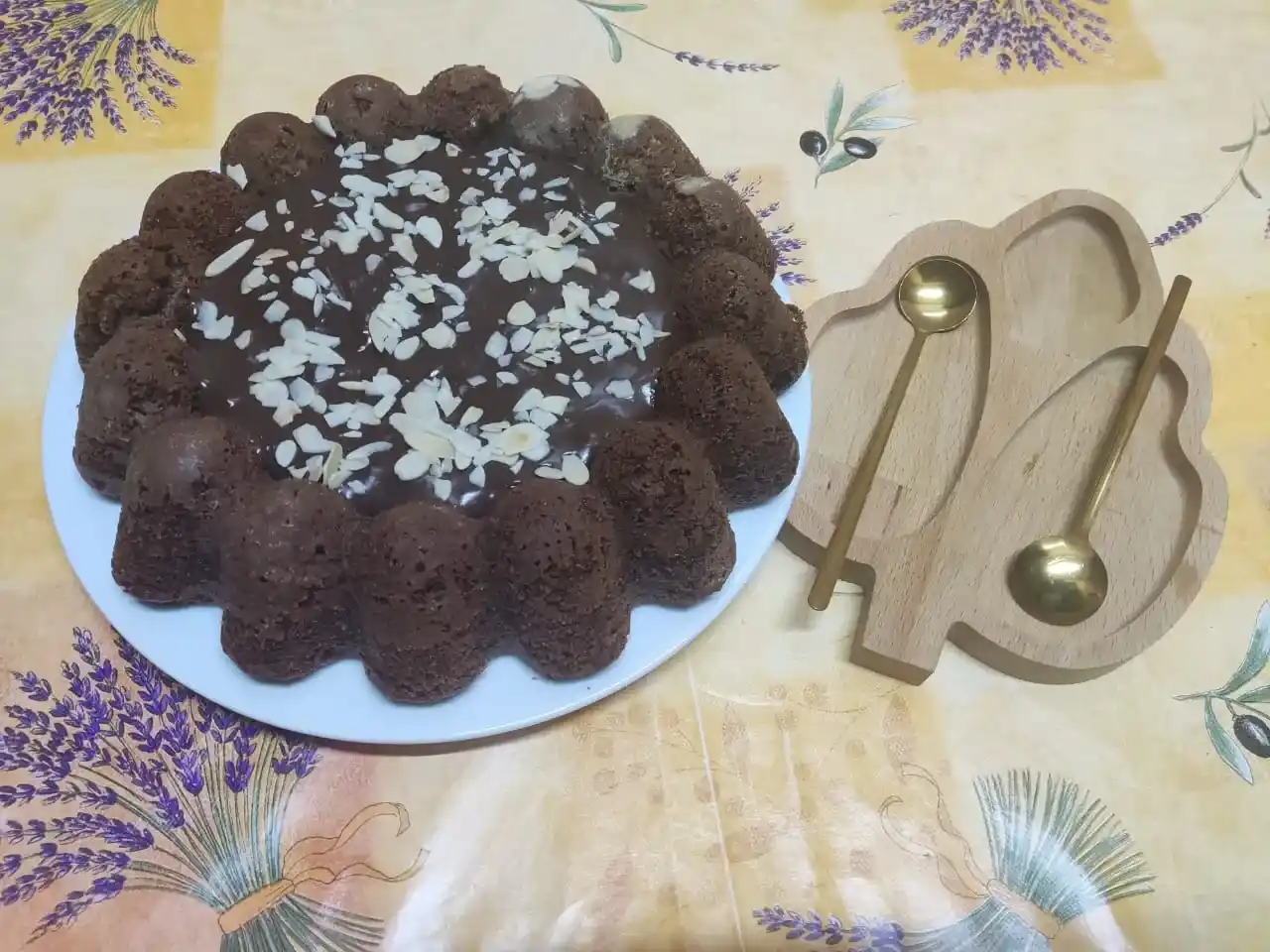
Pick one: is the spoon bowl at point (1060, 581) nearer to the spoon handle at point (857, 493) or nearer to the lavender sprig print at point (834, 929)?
the spoon handle at point (857, 493)

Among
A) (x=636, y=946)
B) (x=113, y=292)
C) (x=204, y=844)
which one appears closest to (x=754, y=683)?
(x=636, y=946)

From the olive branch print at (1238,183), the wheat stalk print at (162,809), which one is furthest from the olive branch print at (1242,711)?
the wheat stalk print at (162,809)

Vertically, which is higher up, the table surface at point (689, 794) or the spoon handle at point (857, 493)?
the spoon handle at point (857, 493)

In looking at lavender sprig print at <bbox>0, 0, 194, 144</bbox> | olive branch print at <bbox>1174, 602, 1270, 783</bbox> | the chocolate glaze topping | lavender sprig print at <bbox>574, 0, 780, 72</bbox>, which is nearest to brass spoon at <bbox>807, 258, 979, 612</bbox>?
the chocolate glaze topping

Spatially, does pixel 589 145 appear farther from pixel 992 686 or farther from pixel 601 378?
pixel 992 686

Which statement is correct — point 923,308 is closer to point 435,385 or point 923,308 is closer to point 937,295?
point 937,295

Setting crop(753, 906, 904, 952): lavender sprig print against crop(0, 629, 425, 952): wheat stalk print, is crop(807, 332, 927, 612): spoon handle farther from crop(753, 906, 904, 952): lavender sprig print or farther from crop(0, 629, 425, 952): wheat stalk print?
crop(0, 629, 425, 952): wheat stalk print
